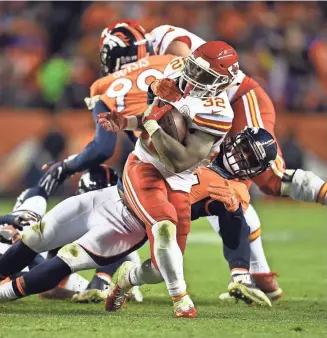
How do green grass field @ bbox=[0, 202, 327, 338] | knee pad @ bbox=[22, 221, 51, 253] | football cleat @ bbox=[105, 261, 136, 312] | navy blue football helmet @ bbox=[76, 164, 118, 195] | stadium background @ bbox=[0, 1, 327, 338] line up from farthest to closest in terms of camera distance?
stadium background @ bbox=[0, 1, 327, 338], navy blue football helmet @ bbox=[76, 164, 118, 195], knee pad @ bbox=[22, 221, 51, 253], football cleat @ bbox=[105, 261, 136, 312], green grass field @ bbox=[0, 202, 327, 338]

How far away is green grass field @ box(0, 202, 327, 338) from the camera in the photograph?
14.9 feet

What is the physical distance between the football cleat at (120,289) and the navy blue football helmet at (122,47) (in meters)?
2.10

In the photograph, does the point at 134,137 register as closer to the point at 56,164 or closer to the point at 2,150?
the point at 56,164

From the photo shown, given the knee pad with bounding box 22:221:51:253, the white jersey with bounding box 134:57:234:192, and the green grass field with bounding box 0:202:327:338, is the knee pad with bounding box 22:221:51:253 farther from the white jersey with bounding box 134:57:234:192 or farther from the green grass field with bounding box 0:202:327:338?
the white jersey with bounding box 134:57:234:192

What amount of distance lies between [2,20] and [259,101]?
982cm

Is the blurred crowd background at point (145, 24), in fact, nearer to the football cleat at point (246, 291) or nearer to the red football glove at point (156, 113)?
the football cleat at point (246, 291)

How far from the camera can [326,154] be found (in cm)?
1509

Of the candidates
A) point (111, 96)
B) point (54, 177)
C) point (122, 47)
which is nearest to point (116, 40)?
point (122, 47)

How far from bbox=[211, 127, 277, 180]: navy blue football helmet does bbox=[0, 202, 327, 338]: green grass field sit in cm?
80

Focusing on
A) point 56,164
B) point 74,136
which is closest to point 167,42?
point 56,164

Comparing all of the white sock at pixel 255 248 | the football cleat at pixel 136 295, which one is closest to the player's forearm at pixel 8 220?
the football cleat at pixel 136 295

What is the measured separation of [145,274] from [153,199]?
406 millimetres

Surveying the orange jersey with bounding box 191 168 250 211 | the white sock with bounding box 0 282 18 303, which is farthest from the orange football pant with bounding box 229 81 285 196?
the white sock with bounding box 0 282 18 303

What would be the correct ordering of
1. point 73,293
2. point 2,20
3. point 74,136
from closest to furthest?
point 73,293
point 74,136
point 2,20
